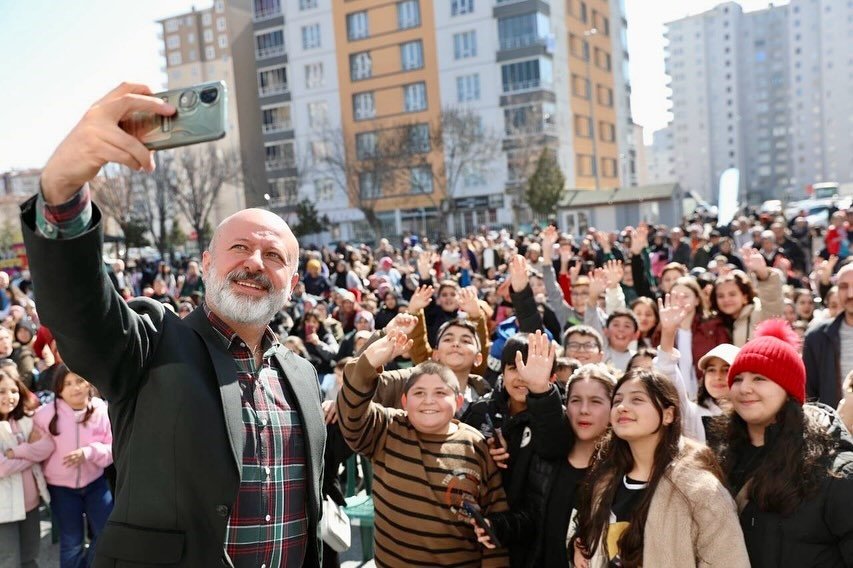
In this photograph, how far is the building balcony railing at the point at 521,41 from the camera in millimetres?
46656

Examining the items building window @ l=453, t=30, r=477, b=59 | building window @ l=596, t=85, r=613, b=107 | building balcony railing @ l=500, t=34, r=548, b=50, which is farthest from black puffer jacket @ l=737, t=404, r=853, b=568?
building window @ l=596, t=85, r=613, b=107

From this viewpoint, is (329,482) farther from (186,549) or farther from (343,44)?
(343,44)

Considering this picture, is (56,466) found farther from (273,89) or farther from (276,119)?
A: (273,89)

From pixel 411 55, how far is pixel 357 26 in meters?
5.07

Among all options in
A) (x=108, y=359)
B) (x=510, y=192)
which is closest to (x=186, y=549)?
(x=108, y=359)

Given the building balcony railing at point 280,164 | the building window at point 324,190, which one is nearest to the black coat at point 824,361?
the building window at point 324,190

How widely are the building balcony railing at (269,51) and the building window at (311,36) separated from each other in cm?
215

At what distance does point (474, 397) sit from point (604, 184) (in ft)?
175

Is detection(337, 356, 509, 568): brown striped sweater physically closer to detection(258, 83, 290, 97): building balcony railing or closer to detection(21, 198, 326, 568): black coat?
detection(21, 198, 326, 568): black coat

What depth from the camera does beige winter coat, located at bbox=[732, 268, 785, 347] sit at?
6.07 m

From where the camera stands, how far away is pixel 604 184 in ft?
183

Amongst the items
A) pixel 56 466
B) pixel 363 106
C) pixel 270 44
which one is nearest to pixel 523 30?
pixel 363 106

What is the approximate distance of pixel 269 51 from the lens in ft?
182

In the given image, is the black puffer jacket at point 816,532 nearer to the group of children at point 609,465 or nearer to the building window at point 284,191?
the group of children at point 609,465
